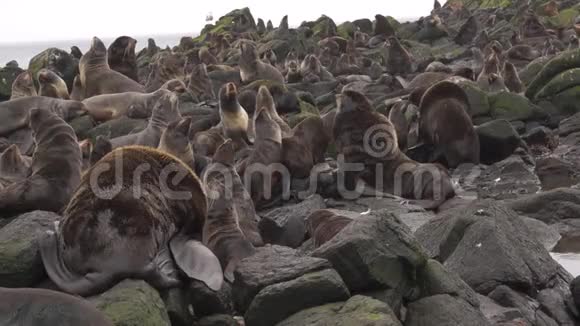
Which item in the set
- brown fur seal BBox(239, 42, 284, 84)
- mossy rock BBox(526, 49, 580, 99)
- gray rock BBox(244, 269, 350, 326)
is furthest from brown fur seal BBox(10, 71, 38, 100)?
gray rock BBox(244, 269, 350, 326)

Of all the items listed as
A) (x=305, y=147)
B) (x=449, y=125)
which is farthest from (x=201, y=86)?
(x=449, y=125)

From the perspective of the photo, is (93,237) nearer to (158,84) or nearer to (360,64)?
(158,84)

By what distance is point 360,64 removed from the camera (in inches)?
1052

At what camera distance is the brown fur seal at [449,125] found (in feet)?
39.8

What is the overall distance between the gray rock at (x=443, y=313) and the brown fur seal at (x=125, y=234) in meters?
1.33

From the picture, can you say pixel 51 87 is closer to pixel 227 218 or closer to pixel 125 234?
pixel 227 218

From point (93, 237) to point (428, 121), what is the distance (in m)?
8.38

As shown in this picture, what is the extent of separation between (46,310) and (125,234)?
1.05 metres

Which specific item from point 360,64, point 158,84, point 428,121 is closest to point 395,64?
point 360,64

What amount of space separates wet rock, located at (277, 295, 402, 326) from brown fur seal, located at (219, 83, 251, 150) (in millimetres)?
8310

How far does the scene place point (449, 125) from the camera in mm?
12109

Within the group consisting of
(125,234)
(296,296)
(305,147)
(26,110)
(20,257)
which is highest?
(125,234)

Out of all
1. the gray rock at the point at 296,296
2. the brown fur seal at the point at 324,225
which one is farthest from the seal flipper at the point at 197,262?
the brown fur seal at the point at 324,225

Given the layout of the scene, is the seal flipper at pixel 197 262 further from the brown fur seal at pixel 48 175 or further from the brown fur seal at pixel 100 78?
the brown fur seal at pixel 100 78
